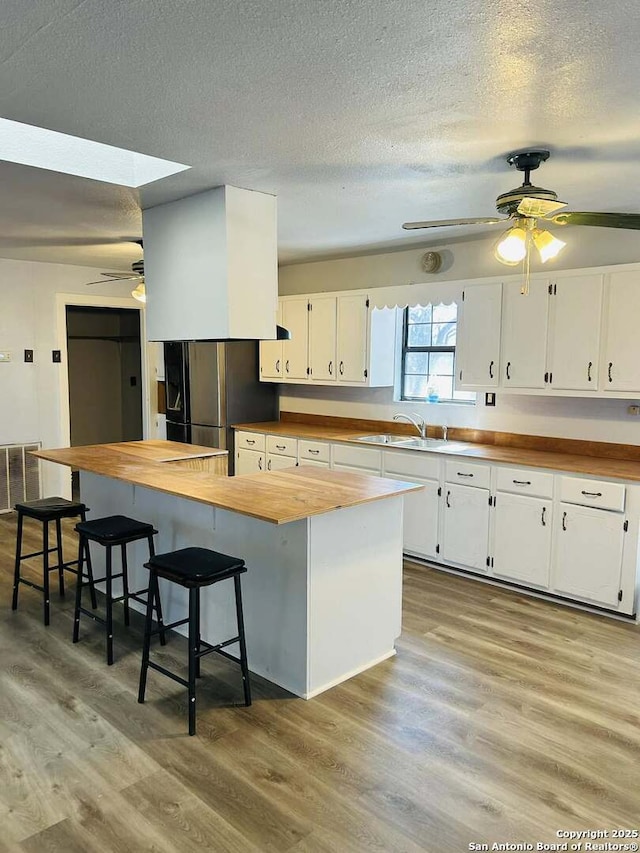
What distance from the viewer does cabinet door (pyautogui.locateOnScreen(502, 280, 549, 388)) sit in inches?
157

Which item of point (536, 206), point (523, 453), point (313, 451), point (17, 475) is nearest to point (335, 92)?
point (536, 206)

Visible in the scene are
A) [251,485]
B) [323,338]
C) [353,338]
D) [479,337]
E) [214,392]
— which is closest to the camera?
[251,485]

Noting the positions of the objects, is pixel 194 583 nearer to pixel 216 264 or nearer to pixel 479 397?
pixel 216 264

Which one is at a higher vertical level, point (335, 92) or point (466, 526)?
point (335, 92)

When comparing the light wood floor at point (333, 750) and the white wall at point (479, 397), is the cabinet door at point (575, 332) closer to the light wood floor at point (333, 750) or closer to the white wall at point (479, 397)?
the white wall at point (479, 397)

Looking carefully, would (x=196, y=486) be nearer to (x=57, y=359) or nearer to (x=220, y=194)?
(x=220, y=194)

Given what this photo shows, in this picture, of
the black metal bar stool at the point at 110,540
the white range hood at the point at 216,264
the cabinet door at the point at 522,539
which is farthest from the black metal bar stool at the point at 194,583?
the cabinet door at the point at 522,539

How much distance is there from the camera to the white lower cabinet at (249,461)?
5.56 metres

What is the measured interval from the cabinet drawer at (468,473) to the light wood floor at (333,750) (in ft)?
3.40

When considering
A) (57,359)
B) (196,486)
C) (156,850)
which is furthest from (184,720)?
(57,359)

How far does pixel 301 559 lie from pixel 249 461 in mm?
3076

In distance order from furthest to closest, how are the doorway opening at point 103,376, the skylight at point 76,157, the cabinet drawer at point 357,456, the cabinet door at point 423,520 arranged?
the doorway opening at point 103,376, the cabinet drawer at point 357,456, the cabinet door at point 423,520, the skylight at point 76,157

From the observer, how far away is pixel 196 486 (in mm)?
3008

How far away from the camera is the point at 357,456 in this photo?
476 cm
